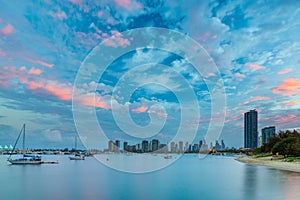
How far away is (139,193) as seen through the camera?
1094 inches

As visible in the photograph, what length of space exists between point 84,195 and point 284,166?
4930 cm

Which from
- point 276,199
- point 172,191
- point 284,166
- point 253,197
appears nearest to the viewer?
point 276,199

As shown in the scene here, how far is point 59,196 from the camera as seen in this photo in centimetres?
2583

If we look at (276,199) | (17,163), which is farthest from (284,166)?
(17,163)

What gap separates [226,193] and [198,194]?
3039mm

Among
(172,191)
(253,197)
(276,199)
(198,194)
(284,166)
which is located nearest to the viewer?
(276,199)

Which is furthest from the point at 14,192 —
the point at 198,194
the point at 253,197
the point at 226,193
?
the point at 253,197

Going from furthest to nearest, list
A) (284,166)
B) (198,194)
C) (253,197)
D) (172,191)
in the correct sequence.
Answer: (284,166), (172,191), (198,194), (253,197)

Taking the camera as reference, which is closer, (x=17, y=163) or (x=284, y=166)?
(x=284, y=166)

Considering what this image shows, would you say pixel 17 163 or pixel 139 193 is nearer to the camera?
pixel 139 193

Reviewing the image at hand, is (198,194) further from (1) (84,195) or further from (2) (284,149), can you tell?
(2) (284,149)

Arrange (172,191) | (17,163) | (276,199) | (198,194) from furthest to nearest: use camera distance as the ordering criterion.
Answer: (17,163) < (172,191) < (198,194) < (276,199)

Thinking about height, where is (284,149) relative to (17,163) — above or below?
above

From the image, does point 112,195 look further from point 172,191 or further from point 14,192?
point 14,192
